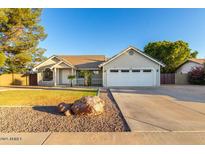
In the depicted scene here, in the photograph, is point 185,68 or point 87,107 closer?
point 87,107

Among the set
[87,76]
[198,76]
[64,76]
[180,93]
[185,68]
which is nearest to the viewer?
[180,93]

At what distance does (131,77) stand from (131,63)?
188 cm

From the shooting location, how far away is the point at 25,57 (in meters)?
18.6

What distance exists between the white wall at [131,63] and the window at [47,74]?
340 inches

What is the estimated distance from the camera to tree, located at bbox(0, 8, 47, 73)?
1711 cm

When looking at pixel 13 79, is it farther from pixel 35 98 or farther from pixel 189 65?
pixel 189 65

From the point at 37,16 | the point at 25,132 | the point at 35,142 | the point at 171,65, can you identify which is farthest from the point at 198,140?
the point at 171,65

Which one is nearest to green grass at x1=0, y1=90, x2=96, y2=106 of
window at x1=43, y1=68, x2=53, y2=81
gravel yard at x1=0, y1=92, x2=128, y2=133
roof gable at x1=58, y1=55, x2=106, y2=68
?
gravel yard at x1=0, y1=92, x2=128, y2=133

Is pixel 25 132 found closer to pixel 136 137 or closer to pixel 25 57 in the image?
pixel 136 137

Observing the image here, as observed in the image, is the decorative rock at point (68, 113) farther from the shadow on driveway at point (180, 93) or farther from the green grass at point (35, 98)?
the shadow on driveway at point (180, 93)

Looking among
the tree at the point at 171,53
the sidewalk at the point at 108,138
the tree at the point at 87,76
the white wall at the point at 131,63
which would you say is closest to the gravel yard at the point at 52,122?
the sidewalk at the point at 108,138

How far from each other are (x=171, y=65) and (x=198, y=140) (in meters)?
31.4

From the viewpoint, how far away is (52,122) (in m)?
5.04

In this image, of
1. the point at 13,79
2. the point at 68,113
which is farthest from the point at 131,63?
the point at 13,79
